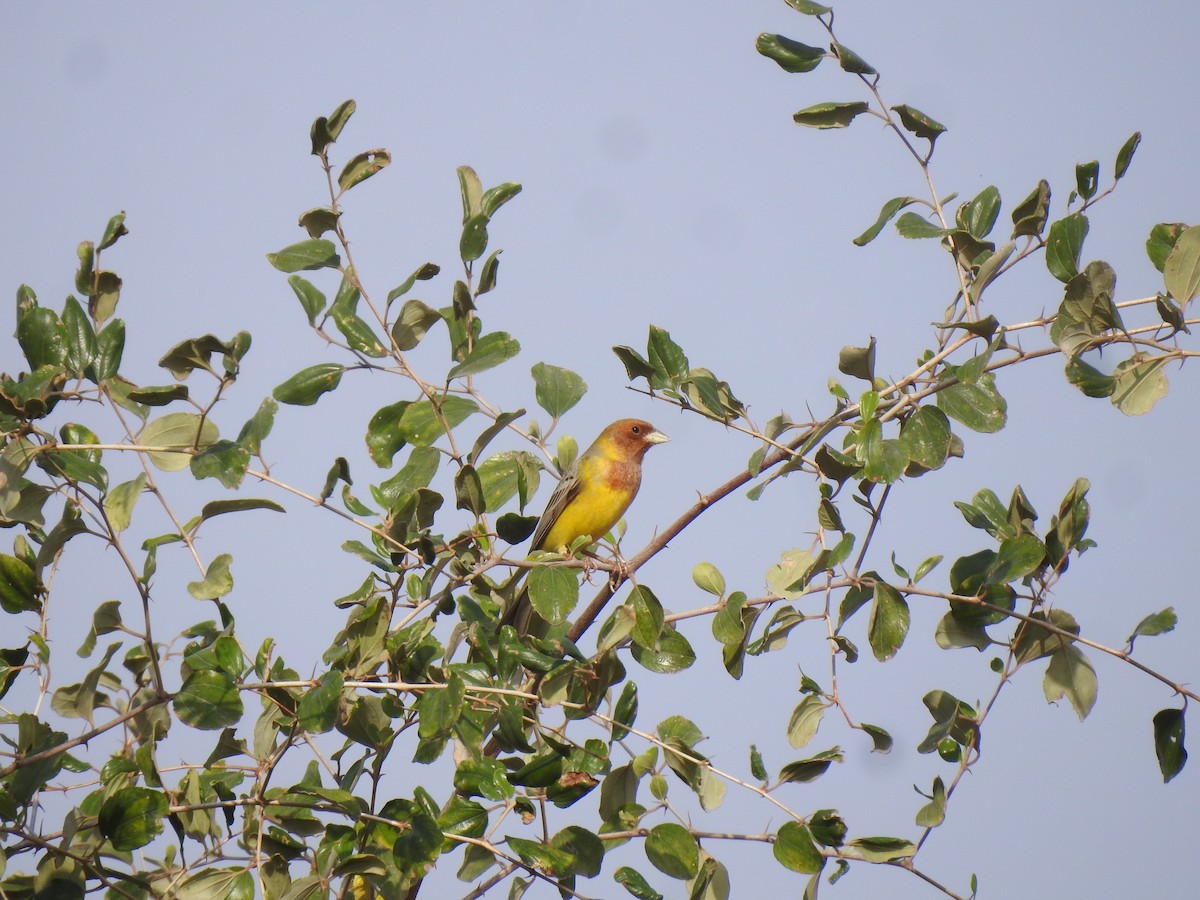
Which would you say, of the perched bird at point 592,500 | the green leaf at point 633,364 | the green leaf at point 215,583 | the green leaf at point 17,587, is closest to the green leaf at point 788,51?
the green leaf at point 633,364

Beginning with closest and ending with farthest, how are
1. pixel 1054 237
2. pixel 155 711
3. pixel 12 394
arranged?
pixel 12 394
pixel 1054 237
pixel 155 711

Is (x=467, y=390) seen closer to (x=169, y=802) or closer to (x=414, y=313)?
(x=414, y=313)

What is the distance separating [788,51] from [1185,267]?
1.48 meters

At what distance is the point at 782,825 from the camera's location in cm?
334

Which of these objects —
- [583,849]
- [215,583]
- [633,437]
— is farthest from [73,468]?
[633,437]

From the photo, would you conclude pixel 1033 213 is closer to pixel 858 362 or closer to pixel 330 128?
pixel 858 362

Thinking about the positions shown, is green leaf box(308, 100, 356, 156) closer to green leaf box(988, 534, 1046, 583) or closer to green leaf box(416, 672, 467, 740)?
green leaf box(416, 672, 467, 740)

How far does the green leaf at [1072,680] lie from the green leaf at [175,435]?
105 inches

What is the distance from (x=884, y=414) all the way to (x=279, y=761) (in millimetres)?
2130

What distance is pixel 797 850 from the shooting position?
10.8ft

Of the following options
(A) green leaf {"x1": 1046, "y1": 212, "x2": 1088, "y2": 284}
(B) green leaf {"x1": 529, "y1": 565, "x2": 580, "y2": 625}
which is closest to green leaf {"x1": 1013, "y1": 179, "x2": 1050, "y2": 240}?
(A) green leaf {"x1": 1046, "y1": 212, "x2": 1088, "y2": 284}

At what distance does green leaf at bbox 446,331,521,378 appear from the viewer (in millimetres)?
3617

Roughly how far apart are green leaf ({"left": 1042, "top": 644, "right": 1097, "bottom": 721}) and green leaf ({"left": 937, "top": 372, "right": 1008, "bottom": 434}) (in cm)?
71

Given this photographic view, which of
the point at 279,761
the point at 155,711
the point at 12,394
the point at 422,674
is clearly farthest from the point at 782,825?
the point at 12,394
